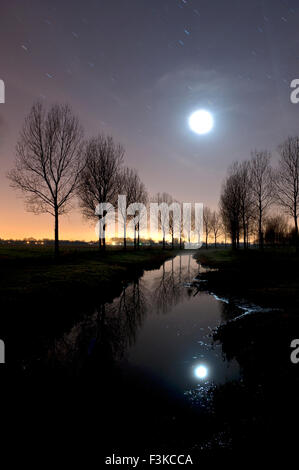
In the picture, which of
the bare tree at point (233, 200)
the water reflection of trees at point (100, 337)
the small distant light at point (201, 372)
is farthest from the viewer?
the bare tree at point (233, 200)

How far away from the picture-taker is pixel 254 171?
129ft

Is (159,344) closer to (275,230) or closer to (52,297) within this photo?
(52,297)

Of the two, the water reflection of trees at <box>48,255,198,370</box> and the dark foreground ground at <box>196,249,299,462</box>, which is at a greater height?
the dark foreground ground at <box>196,249,299,462</box>

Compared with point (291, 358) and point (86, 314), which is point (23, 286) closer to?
point (86, 314)

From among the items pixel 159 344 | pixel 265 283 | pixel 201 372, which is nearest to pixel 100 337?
pixel 159 344

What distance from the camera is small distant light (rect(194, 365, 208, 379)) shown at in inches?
222

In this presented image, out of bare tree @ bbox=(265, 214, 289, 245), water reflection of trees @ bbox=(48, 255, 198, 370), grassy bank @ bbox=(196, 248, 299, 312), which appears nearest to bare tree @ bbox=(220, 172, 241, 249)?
grassy bank @ bbox=(196, 248, 299, 312)

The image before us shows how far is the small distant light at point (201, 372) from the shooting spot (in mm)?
5634

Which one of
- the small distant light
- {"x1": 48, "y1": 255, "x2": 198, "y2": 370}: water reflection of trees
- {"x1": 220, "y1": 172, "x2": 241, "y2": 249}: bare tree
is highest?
{"x1": 220, "y1": 172, "x2": 241, "y2": 249}: bare tree

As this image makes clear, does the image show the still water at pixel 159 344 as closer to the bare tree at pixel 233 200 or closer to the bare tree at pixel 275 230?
the bare tree at pixel 233 200

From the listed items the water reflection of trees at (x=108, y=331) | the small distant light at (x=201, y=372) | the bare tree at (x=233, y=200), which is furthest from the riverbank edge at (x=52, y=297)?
the bare tree at (x=233, y=200)

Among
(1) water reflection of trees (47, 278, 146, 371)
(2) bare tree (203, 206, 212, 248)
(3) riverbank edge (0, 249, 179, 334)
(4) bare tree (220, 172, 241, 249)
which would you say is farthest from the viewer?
(2) bare tree (203, 206, 212, 248)

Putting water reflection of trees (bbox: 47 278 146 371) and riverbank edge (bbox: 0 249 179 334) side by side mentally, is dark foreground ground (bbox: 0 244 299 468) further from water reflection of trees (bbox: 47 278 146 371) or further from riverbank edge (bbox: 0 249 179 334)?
riverbank edge (bbox: 0 249 179 334)

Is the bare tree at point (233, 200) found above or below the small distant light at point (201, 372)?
above
